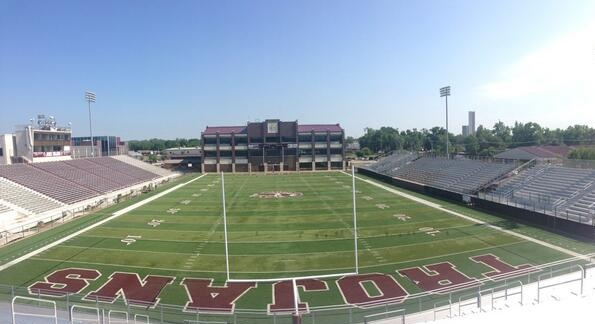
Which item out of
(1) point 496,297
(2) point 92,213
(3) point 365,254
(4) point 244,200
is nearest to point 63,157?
(2) point 92,213

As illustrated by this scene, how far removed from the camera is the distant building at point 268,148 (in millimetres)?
74375

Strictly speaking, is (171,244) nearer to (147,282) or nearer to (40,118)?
(147,282)

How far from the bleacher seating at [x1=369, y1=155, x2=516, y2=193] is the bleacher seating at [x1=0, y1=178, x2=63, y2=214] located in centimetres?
3571

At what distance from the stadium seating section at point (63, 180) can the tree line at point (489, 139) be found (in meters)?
48.5

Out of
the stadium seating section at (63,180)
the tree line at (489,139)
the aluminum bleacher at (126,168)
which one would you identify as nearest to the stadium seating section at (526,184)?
the tree line at (489,139)

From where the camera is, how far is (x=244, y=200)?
35.7m

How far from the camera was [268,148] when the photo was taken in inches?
2936

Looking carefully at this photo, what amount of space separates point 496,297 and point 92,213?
3043cm

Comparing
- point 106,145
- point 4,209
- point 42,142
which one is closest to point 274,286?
point 4,209

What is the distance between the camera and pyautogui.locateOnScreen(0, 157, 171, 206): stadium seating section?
100 feet

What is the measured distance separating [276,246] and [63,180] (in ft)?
102

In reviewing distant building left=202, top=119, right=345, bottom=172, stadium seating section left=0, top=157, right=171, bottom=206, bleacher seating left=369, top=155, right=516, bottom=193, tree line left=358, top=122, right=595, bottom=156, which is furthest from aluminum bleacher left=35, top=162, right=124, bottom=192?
tree line left=358, top=122, right=595, bottom=156

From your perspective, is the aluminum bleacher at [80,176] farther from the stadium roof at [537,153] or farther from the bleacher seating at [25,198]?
the stadium roof at [537,153]

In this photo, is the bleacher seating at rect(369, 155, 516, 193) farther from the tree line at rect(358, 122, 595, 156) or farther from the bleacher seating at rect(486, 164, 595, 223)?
the tree line at rect(358, 122, 595, 156)
